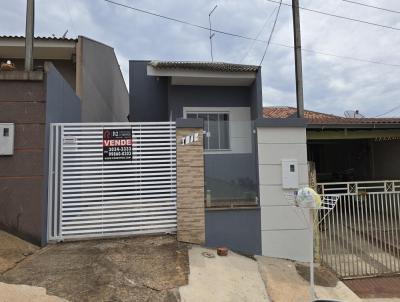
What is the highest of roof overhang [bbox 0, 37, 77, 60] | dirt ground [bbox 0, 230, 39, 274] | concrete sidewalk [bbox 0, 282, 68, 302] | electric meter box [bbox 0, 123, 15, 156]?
roof overhang [bbox 0, 37, 77, 60]

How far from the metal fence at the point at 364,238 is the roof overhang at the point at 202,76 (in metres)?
4.13

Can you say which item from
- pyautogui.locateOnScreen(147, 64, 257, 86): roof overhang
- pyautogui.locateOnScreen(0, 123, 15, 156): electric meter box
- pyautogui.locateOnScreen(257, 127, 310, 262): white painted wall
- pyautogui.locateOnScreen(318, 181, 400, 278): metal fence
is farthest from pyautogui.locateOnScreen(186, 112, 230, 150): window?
pyautogui.locateOnScreen(0, 123, 15, 156): electric meter box

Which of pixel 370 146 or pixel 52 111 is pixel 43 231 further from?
pixel 370 146

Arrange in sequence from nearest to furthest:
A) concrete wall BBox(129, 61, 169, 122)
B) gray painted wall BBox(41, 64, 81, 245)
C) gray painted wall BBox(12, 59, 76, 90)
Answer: gray painted wall BBox(41, 64, 81, 245)
gray painted wall BBox(12, 59, 76, 90)
concrete wall BBox(129, 61, 169, 122)

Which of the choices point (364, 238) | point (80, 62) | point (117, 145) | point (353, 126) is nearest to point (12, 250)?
point (117, 145)

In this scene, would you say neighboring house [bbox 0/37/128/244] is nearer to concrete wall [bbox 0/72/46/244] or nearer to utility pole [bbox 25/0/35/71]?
concrete wall [bbox 0/72/46/244]

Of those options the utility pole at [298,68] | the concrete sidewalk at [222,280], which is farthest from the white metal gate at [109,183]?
the utility pole at [298,68]

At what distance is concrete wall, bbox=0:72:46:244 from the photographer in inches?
224

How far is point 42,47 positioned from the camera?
9633 mm

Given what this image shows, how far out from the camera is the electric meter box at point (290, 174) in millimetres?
6332

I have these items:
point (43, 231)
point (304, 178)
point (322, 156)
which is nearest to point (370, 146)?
point (322, 156)

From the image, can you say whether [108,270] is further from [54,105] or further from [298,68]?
[298,68]

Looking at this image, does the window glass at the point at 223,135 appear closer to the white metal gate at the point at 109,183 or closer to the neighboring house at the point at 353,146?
the white metal gate at the point at 109,183

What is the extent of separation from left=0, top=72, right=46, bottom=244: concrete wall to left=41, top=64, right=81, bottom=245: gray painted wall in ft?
0.31
